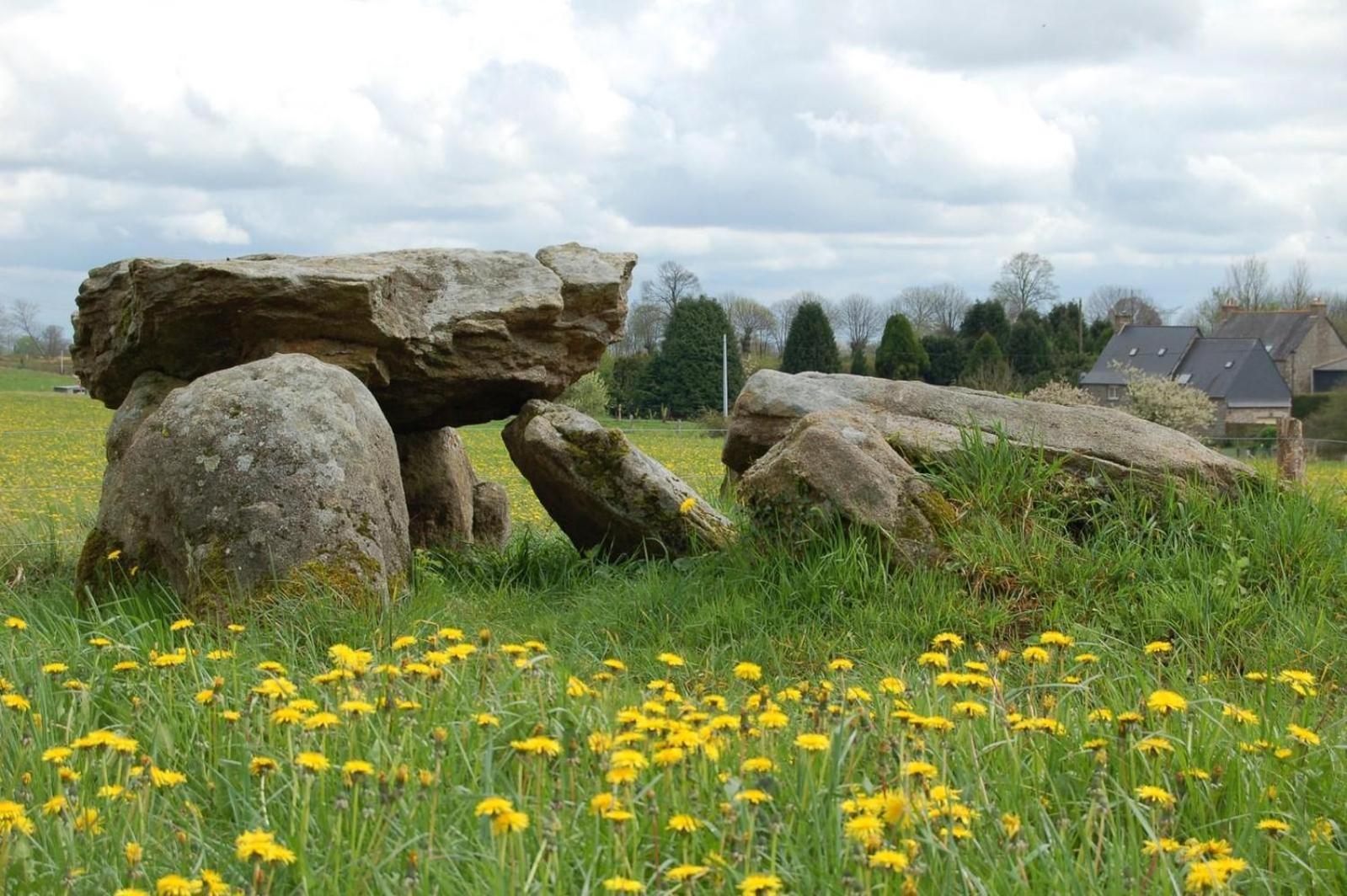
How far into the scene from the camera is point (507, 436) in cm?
1033

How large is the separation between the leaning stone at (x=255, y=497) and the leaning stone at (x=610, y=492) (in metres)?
1.59

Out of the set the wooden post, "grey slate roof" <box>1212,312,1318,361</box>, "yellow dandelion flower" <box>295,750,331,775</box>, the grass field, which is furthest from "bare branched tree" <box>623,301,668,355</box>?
"yellow dandelion flower" <box>295,750,331,775</box>

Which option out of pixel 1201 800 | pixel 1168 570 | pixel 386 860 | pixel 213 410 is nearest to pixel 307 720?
pixel 386 860

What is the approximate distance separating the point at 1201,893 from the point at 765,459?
18.7 feet

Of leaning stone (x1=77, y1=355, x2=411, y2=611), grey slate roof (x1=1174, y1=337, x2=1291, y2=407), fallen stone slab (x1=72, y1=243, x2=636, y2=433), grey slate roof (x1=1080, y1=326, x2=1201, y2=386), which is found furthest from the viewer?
grey slate roof (x1=1080, y1=326, x2=1201, y2=386)

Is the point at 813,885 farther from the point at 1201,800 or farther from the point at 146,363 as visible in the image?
the point at 146,363

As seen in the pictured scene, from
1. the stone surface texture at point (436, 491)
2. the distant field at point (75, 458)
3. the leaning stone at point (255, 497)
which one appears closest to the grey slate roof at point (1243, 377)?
the distant field at point (75, 458)

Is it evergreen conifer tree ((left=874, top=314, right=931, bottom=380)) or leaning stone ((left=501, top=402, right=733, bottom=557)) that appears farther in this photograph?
evergreen conifer tree ((left=874, top=314, right=931, bottom=380))

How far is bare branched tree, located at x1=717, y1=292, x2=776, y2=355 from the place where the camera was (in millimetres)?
75938

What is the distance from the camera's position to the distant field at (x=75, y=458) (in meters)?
11.7

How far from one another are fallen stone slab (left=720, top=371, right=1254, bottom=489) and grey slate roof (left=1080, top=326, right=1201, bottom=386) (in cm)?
6219

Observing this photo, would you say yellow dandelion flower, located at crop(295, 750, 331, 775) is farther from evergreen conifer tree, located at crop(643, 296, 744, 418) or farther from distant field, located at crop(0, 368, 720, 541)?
evergreen conifer tree, located at crop(643, 296, 744, 418)

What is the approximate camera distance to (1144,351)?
72938mm

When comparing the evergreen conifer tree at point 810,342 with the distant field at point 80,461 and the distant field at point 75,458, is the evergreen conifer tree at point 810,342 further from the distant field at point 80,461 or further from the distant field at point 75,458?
the distant field at point 75,458
